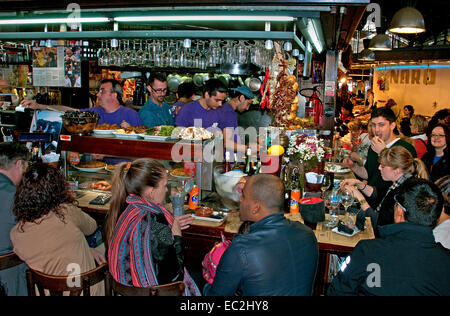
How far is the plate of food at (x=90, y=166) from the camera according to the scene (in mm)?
3514

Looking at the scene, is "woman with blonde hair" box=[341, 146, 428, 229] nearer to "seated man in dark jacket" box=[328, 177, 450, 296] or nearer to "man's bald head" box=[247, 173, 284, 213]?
"seated man in dark jacket" box=[328, 177, 450, 296]

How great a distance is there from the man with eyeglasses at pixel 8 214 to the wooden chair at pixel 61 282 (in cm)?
52

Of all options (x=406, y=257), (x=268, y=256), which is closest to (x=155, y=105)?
(x=268, y=256)

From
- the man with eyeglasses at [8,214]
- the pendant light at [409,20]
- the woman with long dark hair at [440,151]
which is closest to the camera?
the man with eyeglasses at [8,214]

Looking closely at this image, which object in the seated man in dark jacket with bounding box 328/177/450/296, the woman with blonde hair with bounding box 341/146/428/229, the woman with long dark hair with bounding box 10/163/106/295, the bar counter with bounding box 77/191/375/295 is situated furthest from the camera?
the woman with blonde hair with bounding box 341/146/428/229

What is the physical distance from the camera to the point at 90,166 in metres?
3.53

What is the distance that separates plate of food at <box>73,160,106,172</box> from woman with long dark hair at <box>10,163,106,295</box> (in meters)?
1.20

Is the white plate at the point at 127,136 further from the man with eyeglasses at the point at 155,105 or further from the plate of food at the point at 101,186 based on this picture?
the man with eyeglasses at the point at 155,105

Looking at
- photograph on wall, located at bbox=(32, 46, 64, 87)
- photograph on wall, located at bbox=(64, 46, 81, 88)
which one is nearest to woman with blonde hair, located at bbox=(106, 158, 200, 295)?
photograph on wall, located at bbox=(64, 46, 81, 88)

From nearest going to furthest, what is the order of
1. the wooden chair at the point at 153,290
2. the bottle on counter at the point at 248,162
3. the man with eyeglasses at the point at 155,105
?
the wooden chair at the point at 153,290
the bottle on counter at the point at 248,162
the man with eyeglasses at the point at 155,105

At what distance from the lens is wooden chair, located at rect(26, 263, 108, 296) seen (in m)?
1.91

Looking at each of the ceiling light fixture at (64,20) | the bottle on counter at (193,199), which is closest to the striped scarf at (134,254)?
the bottle on counter at (193,199)

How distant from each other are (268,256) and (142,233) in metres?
0.71
